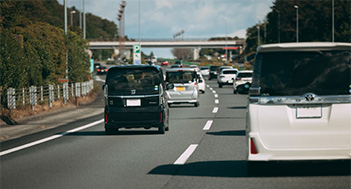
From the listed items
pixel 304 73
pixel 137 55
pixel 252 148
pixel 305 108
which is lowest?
pixel 252 148

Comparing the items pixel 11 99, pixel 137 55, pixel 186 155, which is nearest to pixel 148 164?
pixel 186 155

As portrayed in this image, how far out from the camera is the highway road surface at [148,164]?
8289 millimetres

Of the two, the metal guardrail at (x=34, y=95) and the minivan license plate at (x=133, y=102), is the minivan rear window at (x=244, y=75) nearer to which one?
the metal guardrail at (x=34, y=95)

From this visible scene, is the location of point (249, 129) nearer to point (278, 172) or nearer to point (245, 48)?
point (278, 172)

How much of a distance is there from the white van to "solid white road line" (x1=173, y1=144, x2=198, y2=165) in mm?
2358

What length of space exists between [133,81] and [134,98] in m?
0.46

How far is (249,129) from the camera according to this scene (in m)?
8.09

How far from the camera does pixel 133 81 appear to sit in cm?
1516

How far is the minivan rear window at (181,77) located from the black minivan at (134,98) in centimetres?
1190

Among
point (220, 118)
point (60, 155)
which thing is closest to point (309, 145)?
point (60, 155)

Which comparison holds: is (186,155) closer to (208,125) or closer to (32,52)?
(208,125)

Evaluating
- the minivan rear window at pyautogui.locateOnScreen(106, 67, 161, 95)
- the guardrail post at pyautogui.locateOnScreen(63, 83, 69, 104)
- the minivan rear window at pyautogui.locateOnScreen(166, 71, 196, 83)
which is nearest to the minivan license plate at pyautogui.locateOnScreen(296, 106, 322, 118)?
the minivan rear window at pyautogui.locateOnScreen(106, 67, 161, 95)

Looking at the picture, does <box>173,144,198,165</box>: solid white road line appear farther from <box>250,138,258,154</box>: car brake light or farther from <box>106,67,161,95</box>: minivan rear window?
<box>106,67,161,95</box>: minivan rear window

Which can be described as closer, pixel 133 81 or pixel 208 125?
pixel 133 81
